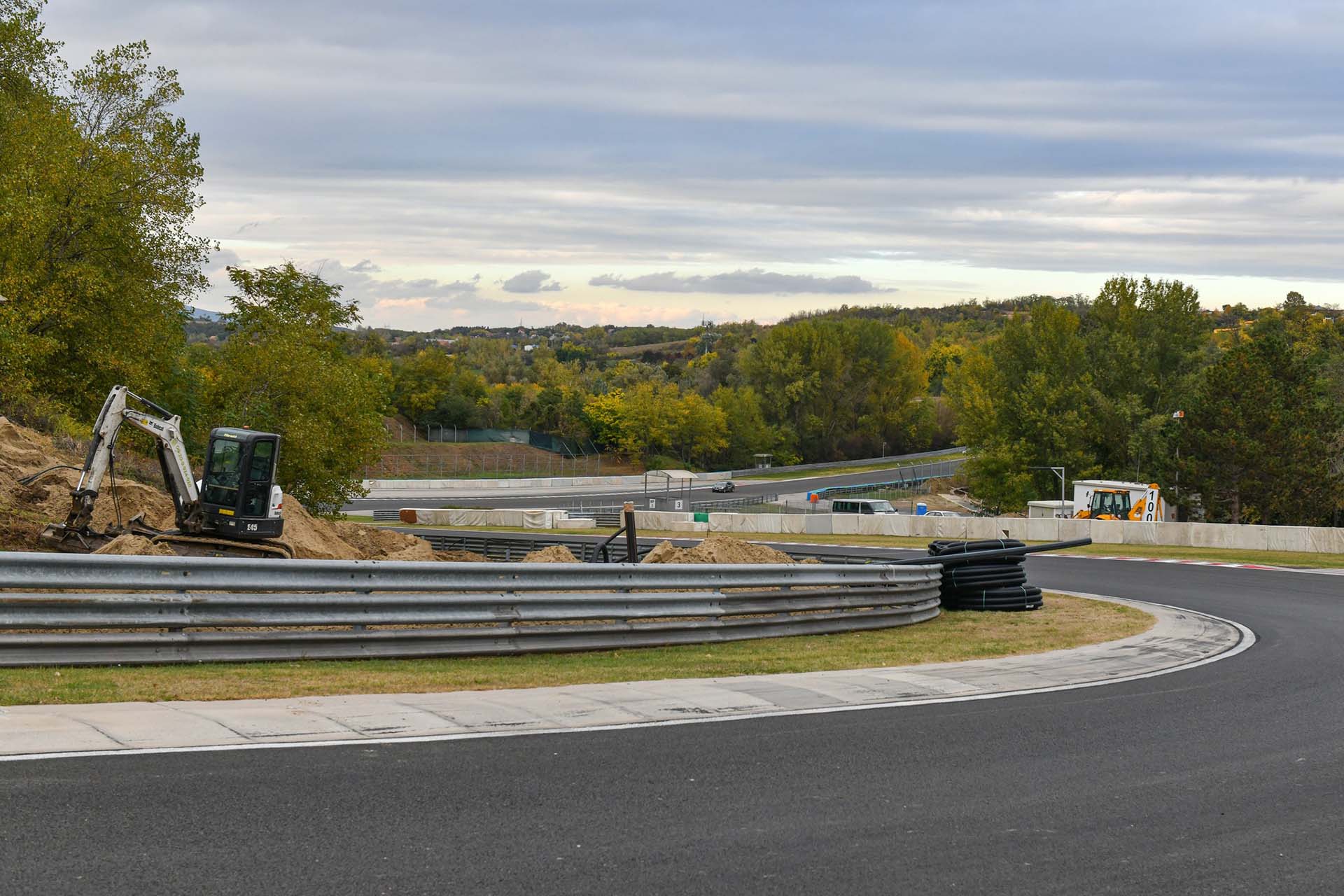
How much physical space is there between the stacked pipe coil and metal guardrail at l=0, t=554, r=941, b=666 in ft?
15.6

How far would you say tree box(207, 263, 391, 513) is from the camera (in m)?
45.2

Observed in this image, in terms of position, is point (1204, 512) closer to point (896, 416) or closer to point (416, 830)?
point (416, 830)

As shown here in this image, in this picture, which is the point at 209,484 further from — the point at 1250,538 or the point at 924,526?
the point at 924,526

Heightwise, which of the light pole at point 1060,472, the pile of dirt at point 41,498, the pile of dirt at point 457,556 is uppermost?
the light pole at point 1060,472

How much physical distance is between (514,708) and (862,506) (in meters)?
52.4

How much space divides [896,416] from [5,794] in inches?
5559

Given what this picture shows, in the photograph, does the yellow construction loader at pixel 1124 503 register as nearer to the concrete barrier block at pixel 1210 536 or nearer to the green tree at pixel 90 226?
the concrete barrier block at pixel 1210 536

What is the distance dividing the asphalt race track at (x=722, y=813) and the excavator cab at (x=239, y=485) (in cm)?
1326

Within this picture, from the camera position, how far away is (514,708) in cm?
1004

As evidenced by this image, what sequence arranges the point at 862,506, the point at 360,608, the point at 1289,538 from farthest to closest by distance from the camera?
the point at 862,506, the point at 1289,538, the point at 360,608

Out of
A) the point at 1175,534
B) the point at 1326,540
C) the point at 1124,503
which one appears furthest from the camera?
the point at 1124,503

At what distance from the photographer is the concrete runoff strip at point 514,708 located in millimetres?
8195

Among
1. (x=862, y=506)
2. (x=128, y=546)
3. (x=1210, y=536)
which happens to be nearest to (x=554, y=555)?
(x=128, y=546)

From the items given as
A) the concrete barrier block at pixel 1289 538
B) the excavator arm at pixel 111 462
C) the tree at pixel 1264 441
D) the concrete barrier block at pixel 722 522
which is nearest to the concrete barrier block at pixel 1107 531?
the concrete barrier block at pixel 1289 538
